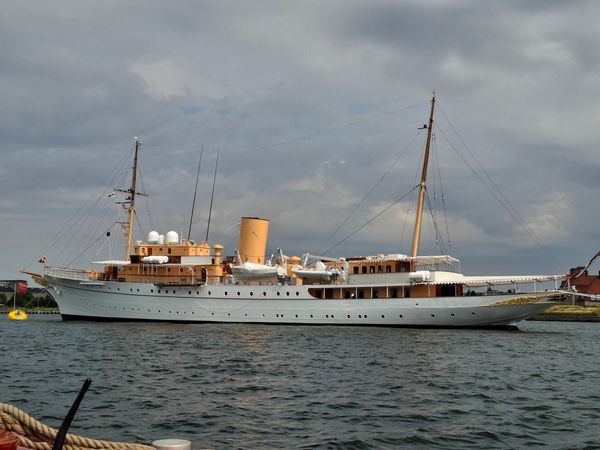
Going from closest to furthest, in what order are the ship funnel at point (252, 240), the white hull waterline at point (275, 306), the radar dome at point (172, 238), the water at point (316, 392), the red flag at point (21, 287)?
the water at point (316, 392)
the white hull waterline at point (275, 306)
the ship funnel at point (252, 240)
the radar dome at point (172, 238)
the red flag at point (21, 287)

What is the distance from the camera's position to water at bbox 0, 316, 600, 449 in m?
11.4

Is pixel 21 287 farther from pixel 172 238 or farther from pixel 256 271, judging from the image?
pixel 256 271

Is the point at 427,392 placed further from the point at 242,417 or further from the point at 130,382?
the point at 130,382

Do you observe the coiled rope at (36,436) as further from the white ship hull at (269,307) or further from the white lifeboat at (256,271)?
the white lifeboat at (256,271)

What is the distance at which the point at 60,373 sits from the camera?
61.3 feet

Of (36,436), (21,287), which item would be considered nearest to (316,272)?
(36,436)

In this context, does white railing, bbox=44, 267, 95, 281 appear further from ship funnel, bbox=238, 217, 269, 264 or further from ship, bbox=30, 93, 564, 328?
ship funnel, bbox=238, 217, 269, 264

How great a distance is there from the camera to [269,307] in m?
41.5

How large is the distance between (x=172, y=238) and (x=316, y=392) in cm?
3486

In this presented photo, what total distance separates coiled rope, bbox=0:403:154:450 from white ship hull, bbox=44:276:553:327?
34385mm

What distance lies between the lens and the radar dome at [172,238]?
48.2 meters

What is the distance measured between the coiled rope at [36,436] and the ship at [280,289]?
34.3 m

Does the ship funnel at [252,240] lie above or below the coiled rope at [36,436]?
above

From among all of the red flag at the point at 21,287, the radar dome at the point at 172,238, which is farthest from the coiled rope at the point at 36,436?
the red flag at the point at 21,287
